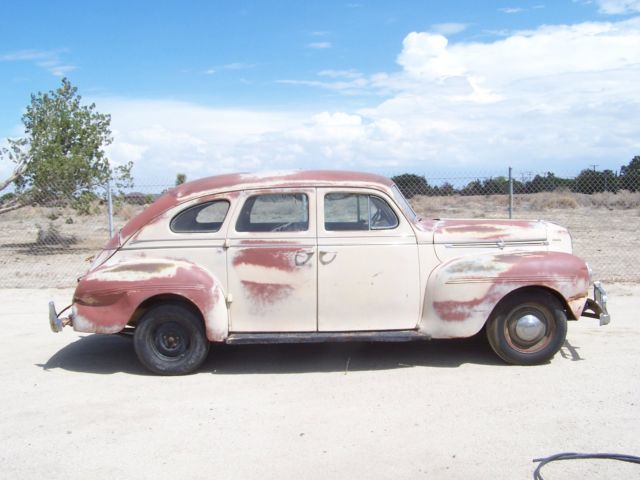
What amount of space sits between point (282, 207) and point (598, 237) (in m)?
13.0

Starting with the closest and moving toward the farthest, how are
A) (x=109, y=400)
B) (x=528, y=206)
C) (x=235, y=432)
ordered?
(x=235, y=432)
(x=109, y=400)
(x=528, y=206)

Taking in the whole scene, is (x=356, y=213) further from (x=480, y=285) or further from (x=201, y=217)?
(x=201, y=217)

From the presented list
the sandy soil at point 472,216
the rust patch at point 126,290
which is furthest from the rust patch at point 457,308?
the sandy soil at point 472,216

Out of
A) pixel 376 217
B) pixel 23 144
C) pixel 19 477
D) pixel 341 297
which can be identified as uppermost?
pixel 23 144

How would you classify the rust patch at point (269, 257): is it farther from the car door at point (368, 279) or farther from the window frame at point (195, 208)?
the window frame at point (195, 208)

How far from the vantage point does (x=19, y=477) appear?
13.5 ft

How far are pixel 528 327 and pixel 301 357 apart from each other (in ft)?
7.45

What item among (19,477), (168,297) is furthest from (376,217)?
(19,477)

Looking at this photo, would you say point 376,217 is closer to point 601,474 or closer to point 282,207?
point 282,207

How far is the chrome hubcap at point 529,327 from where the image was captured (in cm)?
593

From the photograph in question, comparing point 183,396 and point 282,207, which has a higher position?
point 282,207

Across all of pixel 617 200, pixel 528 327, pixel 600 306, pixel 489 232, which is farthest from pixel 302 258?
pixel 617 200

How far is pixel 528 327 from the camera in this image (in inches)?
234

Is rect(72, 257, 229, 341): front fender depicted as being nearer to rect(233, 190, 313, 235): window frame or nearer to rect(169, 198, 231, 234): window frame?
rect(169, 198, 231, 234): window frame
